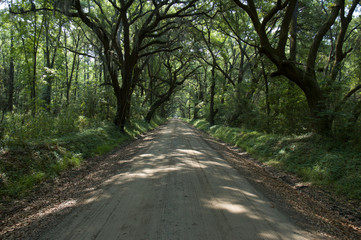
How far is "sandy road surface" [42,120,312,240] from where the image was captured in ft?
9.82

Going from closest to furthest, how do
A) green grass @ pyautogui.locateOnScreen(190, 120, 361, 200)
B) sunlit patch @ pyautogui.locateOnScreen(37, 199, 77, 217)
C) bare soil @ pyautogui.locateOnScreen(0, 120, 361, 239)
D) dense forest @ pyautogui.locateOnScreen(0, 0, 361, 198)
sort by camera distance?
bare soil @ pyautogui.locateOnScreen(0, 120, 361, 239) < sunlit patch @ pyautogui.locateOnScreen(37, 199, 77, 217) < green grass @ pyautogui.locateOnScreen(190, 120, 361, 200) < dense forest @ pyautogui.locateOnScreen(0, 0, 361, 198)

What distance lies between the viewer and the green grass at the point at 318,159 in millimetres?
5435

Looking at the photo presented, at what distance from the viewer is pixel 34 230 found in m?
3.22

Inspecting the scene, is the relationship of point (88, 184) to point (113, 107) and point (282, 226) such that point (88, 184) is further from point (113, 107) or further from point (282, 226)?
point (113, 107)

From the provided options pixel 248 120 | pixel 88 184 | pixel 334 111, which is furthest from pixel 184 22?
pixel 88 184

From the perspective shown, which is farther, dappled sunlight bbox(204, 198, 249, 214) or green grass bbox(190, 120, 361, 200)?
green grass bbox(190, 120, 361, 200)

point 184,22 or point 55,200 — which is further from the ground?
point 184,22

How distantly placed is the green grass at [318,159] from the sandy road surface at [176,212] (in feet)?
7.86

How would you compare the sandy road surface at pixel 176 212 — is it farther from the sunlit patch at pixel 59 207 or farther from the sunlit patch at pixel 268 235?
the sunlit patch at pixel 59 207

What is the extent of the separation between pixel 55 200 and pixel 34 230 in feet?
4.48

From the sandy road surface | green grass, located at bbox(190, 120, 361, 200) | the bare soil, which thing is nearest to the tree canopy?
green grass, located at bbox(190, 120, 361, 200)

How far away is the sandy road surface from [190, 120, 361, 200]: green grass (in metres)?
2.40

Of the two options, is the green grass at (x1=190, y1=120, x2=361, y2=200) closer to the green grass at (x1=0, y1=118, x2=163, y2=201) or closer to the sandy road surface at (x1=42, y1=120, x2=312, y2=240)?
the sandy road surface at (x1=42, y1=120, x2=312, y2=240)

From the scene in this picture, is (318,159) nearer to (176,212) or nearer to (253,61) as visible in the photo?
(176,212)
